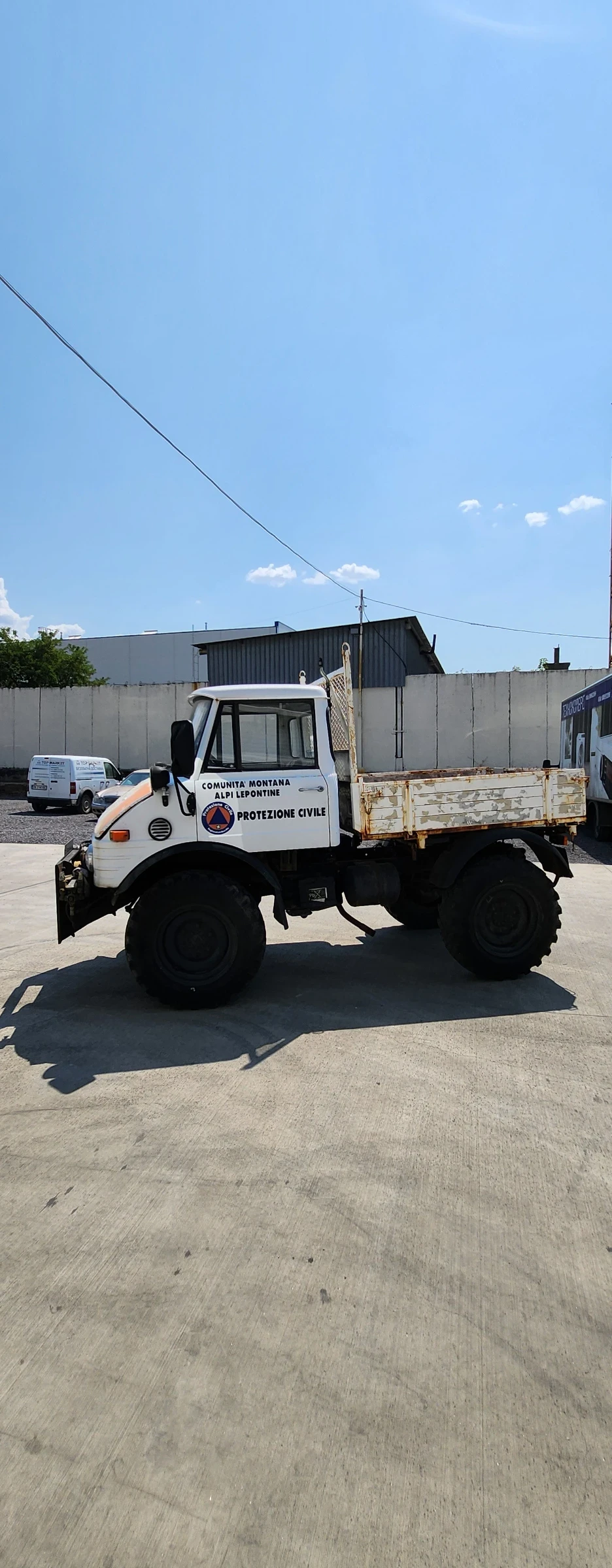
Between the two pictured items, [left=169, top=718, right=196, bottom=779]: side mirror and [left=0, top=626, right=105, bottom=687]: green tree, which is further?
[left=0, top=626, right=105, bottom=687]: green tree

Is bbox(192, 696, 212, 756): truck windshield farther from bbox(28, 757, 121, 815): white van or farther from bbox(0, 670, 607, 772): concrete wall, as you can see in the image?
bbox(0, 670, 607, 772): concrete wall

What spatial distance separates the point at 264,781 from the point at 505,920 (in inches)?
88.2

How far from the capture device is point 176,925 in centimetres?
548

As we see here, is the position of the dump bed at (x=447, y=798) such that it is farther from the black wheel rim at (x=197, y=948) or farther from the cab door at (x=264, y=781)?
the black wheel rim at (x=197, y=948)

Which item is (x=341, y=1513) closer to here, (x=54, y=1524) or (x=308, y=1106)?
(x=54, y=1524)

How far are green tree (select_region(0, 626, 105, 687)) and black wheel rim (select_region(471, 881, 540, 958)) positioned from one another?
43.2m

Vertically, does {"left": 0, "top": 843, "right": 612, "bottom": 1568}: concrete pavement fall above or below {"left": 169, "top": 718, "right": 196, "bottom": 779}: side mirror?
below

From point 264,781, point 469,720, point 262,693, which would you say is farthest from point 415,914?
point 469,720

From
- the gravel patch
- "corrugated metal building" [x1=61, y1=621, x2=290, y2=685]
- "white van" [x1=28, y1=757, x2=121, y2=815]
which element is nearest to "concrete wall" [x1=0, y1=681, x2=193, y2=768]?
the gravel patch

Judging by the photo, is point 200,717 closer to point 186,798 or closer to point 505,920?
point 186,798

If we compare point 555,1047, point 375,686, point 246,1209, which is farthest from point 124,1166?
point 375,686

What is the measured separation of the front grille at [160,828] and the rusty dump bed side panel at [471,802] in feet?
4.66

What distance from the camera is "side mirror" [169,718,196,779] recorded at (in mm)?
5336

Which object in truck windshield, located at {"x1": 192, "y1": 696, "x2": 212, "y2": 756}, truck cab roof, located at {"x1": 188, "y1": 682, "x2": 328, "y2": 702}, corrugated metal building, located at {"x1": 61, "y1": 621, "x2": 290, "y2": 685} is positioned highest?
corrugated metal building, located at {"x1": 61, "y1": 621, "x2": 290, "y2": 685}
